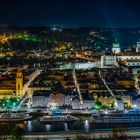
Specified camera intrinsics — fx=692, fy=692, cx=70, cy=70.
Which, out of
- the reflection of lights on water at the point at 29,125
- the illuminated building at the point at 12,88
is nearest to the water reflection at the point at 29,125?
the reflection of lights on water at the point at 29,125

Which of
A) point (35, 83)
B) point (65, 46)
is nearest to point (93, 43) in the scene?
point (65, 46)

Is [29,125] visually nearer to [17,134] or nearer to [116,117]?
[116,117]

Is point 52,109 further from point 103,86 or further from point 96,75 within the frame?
point 96,75

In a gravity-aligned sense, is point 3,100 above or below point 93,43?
below

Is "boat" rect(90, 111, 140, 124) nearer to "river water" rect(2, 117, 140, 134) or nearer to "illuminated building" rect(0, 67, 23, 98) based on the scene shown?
"river water" rect(2, 117, 140, 134)

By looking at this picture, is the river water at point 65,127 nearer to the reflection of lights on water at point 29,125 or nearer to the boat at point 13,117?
the reflection of lights on water at point 29,125

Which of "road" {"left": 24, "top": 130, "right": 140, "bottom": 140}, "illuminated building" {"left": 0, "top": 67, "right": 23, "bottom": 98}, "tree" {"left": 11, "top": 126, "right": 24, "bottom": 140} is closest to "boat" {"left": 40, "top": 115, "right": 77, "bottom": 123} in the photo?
"road" {"left": 24, "top": 130, "right": 140, "bottom": 140}
